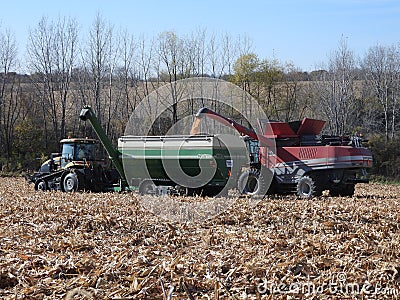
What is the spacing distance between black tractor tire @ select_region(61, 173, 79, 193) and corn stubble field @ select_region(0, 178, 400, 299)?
23.8 ft

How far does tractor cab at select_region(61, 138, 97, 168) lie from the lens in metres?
20.4

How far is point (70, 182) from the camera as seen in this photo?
65.2 feet

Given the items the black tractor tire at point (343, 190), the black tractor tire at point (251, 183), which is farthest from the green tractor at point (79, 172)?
the black tractor tire at point (343, 190)

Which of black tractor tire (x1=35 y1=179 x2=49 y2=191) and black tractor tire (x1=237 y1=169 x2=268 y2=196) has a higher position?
black tractor tire (x1=237 y1=169 x2=268 y2=196)

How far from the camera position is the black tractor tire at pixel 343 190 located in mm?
17766

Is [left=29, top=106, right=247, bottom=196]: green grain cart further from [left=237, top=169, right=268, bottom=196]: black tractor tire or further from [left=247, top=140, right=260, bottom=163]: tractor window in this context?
[left=237, top=169, right=268, bottom=196]: black tractor tire

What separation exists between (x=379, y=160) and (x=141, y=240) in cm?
2668

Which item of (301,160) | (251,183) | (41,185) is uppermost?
(301,160)

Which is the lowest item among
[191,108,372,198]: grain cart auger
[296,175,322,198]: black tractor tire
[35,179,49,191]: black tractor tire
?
[35,179,49,191]: black tractor tire

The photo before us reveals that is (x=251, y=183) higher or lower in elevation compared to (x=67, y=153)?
lower

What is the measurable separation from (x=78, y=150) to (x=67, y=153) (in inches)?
20.4

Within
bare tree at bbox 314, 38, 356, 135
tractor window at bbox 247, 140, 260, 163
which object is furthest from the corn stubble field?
bare tree at bbox 314, 38, 356, 135

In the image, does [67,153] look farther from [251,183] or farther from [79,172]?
[251,183]

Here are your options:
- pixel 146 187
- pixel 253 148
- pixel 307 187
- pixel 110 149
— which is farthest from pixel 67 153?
pixel 307 187
